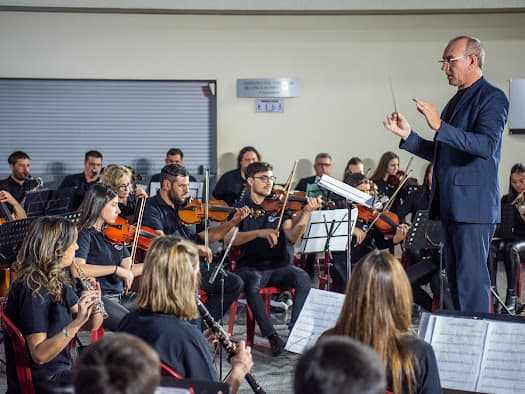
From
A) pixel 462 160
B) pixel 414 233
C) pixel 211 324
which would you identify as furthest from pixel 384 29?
Answer: pixel 211 324

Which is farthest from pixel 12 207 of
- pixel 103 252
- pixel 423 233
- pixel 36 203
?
pixel 423 233

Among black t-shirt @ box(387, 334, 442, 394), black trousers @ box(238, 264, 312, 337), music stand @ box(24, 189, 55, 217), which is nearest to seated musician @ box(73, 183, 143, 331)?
black trousers @ box(238, 264, 312, 337)

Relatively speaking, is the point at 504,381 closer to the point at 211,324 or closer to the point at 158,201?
the point at 211,324

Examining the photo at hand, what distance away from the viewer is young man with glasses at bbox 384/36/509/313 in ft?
8.67

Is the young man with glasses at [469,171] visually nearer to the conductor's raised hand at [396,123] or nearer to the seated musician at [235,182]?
the conductor's raised hand at [396,123]

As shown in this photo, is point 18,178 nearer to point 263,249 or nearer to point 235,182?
point 235,182

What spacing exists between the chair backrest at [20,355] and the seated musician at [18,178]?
14.0ft

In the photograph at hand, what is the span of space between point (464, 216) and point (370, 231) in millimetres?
2498

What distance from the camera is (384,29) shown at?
709cm

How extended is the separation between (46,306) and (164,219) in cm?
216

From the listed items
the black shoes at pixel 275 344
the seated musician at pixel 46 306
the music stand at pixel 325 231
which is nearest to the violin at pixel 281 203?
the music stand at pixel 325 231

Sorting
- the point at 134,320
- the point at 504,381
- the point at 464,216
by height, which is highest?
the point at 464,216

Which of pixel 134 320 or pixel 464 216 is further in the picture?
pixel 464 216

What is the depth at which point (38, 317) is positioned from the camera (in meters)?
2.19
